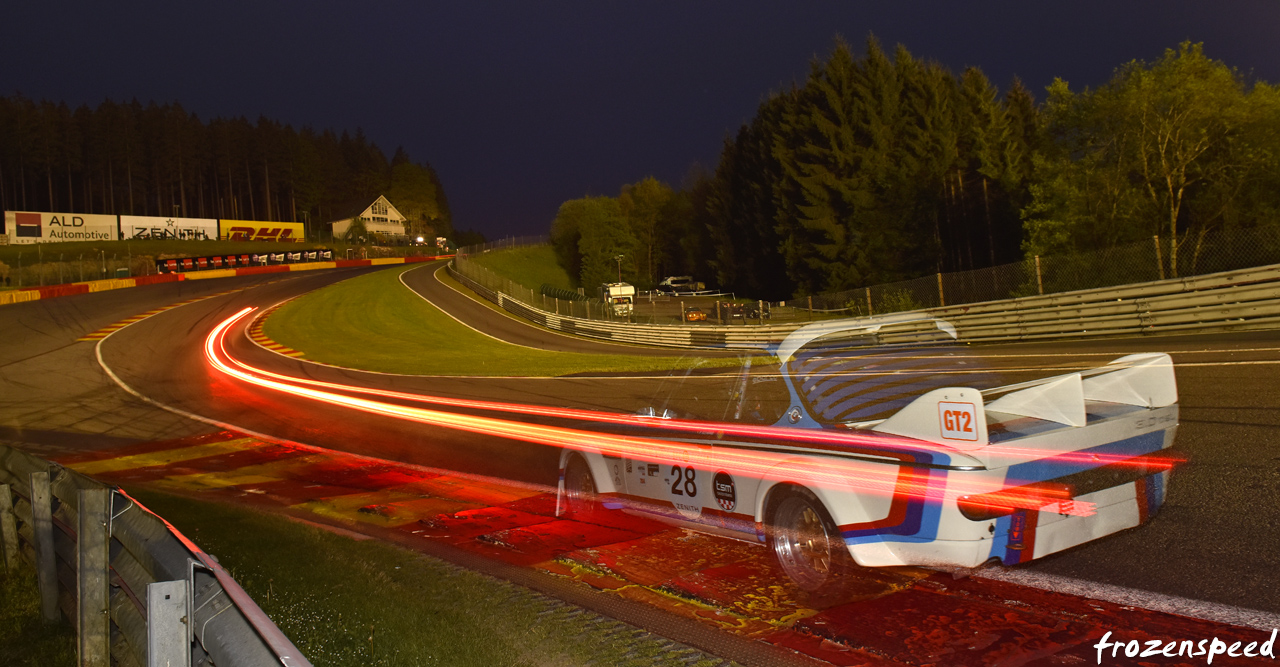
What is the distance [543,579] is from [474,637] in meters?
1.18

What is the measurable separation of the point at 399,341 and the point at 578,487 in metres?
32.2

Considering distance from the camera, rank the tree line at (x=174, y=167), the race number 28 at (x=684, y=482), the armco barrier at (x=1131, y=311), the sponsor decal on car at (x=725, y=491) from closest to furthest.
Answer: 1. the sponsor decal on car at (x=725, y=491)
2. the race number 28 at (x=684, y=482)
3. the armco barrier at (x=1131, y=311)
4. the tree line at (x=174, y=167)

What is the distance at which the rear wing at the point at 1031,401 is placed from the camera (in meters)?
3.95

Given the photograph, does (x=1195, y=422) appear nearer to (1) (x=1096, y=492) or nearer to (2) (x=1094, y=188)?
(1) (x=1096, y=492)

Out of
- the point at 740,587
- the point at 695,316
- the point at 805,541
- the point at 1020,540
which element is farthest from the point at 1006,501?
the point at 695,316

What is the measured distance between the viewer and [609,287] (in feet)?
175

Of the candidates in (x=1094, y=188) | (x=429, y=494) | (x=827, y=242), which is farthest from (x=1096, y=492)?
(x=827, y=242)

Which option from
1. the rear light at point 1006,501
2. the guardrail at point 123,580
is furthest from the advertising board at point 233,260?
the rear light at point 1006,501

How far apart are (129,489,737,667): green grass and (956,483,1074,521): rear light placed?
1.72m

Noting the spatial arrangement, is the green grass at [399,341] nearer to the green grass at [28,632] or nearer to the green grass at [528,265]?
the green grass at [28,632]

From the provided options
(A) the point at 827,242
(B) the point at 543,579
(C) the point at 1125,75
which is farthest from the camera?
(A) the point at 827,242

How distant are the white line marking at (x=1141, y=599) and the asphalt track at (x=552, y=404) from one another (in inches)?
2.8

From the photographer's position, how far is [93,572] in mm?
3705

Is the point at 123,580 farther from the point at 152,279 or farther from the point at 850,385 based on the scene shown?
the point at 152,279
